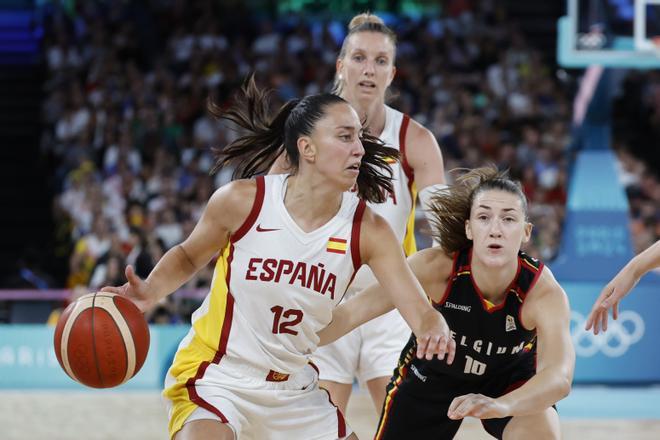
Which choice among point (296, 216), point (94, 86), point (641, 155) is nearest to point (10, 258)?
point (94, 86)

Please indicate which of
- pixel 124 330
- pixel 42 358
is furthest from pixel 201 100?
pixel 124 330

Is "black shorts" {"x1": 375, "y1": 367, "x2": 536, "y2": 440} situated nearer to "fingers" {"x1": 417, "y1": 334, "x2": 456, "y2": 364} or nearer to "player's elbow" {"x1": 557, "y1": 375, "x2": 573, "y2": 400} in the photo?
"player's elbow" {"x1": 557, "y1": 375, "x2": 573, "y2": 400}

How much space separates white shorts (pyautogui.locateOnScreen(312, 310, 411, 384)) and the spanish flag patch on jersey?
3.64 ft

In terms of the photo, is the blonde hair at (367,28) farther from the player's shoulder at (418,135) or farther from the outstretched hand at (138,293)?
the outstretched hand at (138,293)

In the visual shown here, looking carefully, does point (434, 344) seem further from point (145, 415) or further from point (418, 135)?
point (145, 415)

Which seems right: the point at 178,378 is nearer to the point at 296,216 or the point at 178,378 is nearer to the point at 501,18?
the point at 296,216

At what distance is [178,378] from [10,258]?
1064 cm

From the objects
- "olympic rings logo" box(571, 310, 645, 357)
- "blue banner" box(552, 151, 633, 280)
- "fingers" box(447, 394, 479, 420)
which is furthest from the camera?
"blue banner" box(552, 151, 633, 280)

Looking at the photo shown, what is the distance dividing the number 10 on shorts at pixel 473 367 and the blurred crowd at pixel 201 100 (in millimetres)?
6276

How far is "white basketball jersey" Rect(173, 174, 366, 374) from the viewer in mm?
3906

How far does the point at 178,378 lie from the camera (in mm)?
4004

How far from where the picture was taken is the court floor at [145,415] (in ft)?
24.0

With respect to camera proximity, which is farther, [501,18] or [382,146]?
[501,18]

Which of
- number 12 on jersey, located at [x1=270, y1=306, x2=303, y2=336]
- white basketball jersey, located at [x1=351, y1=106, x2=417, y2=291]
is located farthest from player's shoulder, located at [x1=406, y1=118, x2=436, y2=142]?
number 12 on jersey, located at [x1=270, y1=306, x2=303, y2=336]
